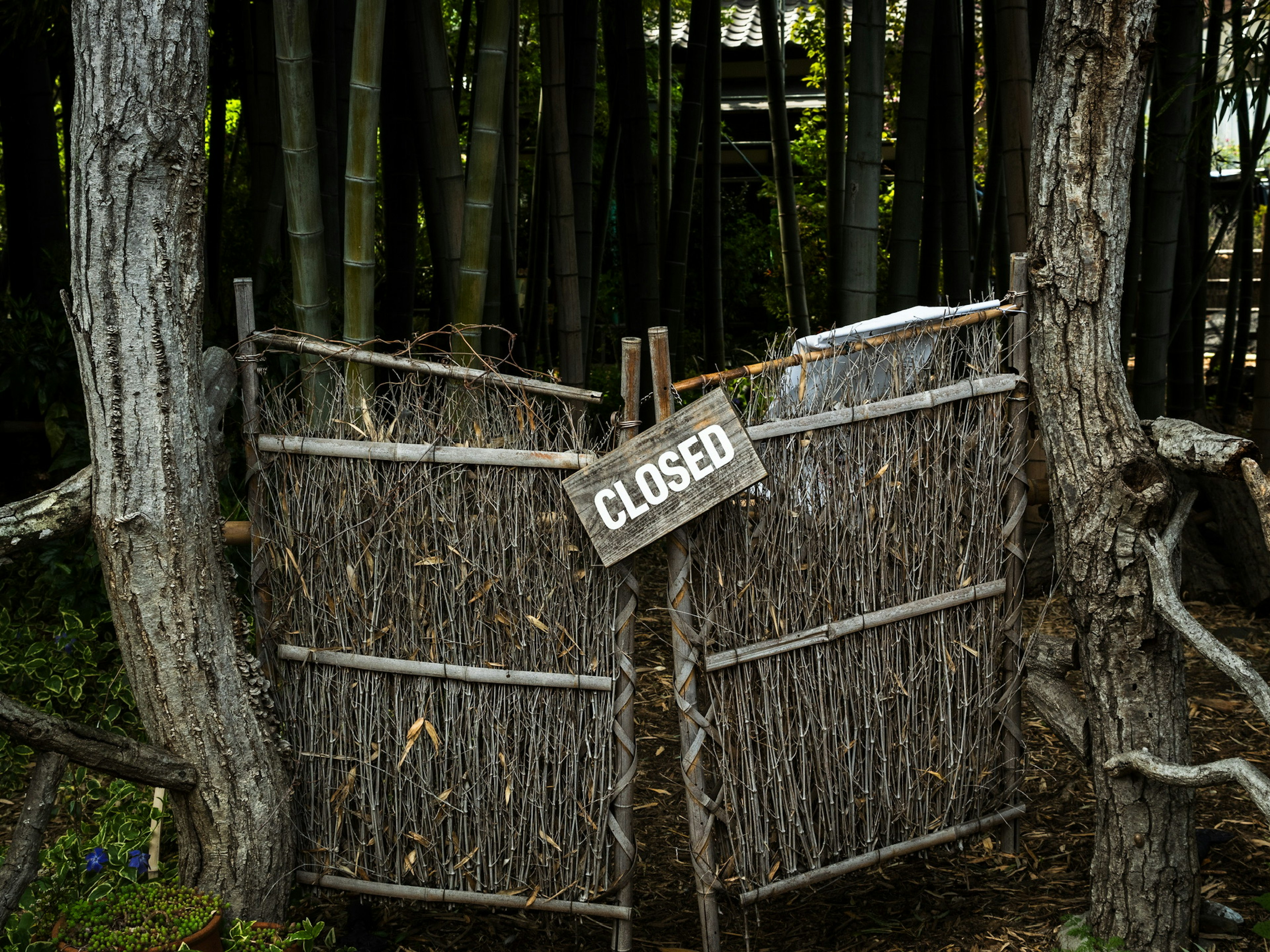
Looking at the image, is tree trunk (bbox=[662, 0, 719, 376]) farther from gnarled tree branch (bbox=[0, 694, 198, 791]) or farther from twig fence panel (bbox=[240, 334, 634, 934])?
gnarled tree branch (bbox=[0, 694, 198, 791])

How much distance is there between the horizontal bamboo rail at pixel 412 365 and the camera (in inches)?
83.3

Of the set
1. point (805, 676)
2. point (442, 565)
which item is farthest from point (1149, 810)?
point (442, 565)

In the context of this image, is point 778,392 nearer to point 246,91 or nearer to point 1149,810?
point 1149,810

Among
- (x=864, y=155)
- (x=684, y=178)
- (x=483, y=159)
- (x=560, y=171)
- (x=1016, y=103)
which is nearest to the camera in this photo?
(x=483, y=159)

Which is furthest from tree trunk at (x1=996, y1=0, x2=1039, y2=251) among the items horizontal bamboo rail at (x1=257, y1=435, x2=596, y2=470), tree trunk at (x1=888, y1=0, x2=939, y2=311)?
horizontal bamboo rail at (x1=257, y1=435, x2=596, y2=470)

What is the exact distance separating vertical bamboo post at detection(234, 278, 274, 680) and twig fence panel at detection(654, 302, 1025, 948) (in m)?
0.89

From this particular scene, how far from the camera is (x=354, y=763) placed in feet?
7.30

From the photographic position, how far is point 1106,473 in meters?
2.07

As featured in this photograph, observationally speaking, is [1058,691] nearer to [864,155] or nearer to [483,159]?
[864,155]

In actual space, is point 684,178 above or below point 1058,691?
above

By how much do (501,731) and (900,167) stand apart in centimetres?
227

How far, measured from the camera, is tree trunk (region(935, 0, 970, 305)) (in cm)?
380

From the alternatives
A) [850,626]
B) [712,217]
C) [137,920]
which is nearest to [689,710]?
[850,626]

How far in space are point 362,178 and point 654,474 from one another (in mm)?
1077
